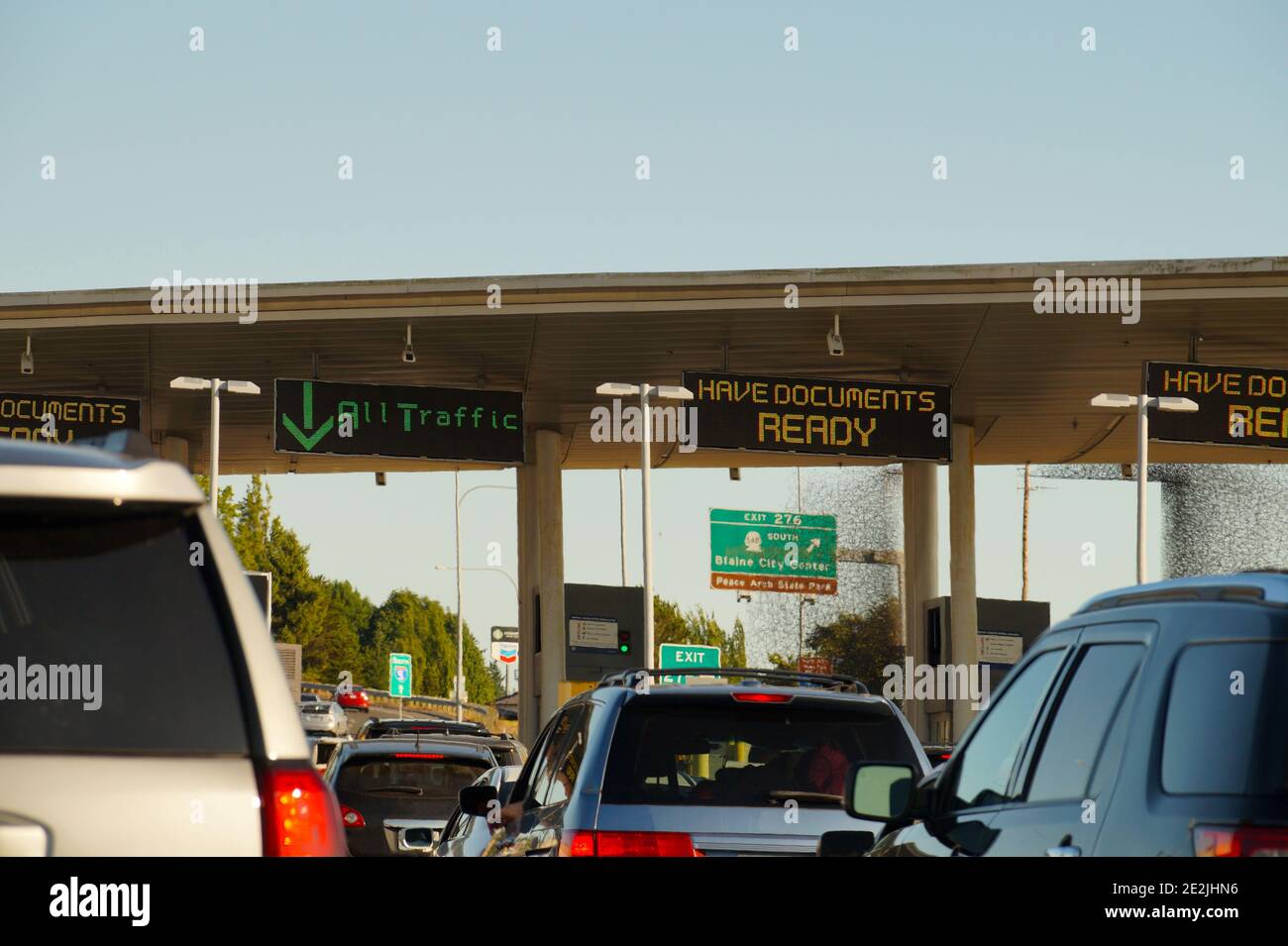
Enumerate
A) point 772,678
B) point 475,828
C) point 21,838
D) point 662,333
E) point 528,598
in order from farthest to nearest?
point 528,598 < point 662,333 < point 475,828 < point 772,678 < point 21,838

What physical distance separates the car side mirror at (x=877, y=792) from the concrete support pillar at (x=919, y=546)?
1145 inches

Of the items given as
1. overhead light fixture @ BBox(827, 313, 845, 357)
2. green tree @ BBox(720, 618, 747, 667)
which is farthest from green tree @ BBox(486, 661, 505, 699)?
overhead light fixture @ BBox(827, 313, 845, 357)

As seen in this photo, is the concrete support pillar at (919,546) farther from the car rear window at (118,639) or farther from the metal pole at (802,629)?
the metal pole at (802,629)

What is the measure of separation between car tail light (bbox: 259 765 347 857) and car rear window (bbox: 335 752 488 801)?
1196 centimetres

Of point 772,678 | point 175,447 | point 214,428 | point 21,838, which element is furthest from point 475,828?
point 175,447

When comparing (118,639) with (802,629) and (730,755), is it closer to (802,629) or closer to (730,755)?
(730,755)

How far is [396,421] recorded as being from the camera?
26484mm

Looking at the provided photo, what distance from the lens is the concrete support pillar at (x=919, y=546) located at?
35219 mm

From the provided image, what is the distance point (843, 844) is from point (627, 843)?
92 centimetres

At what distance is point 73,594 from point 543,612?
3114cm

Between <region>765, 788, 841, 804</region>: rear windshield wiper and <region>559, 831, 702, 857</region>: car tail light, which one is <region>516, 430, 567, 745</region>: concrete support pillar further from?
<region>559, 831, 702, 857</region>: car tail light
